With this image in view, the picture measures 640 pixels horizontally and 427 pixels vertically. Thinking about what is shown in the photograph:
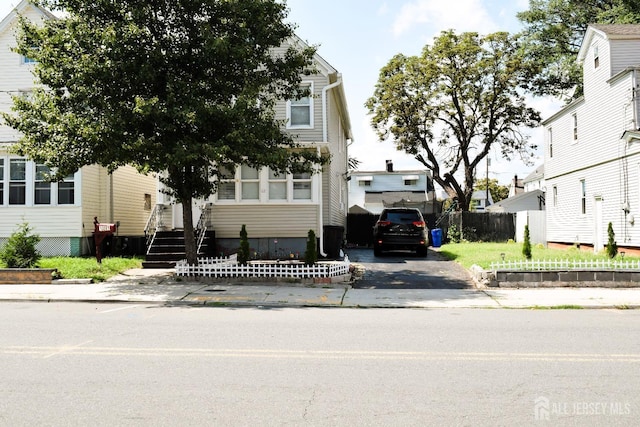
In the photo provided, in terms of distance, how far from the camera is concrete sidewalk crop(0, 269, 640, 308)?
11.5 metres

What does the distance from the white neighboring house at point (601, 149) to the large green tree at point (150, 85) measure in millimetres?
12096

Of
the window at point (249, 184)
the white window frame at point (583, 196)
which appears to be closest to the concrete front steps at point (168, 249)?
the window at point (249, 184)

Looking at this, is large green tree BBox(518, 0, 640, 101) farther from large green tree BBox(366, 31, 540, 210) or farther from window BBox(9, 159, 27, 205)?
window BBox(9, 159, 27, 205)

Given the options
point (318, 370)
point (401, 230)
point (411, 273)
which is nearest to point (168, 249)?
point (411, 273)

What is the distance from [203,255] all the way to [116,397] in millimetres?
12865

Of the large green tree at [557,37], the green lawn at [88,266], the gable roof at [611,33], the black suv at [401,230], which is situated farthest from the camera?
the large green tree at [557,37]

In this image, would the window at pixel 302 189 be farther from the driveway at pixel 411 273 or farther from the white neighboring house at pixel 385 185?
the white neighboring house at pixel 385 185

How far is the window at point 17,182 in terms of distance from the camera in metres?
19.3

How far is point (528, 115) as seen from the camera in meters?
38.8

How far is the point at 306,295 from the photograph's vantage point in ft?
40.8

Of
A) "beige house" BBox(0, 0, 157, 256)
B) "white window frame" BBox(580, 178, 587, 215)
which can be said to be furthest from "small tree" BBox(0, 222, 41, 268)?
"white window frame" BBox(580, 178, 587, 215)

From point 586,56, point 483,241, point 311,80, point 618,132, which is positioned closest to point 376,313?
point 311,80

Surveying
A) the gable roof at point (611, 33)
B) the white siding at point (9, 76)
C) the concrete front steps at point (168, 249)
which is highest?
the gable roof at point (611, 33)

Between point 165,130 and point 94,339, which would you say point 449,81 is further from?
point 94,339
